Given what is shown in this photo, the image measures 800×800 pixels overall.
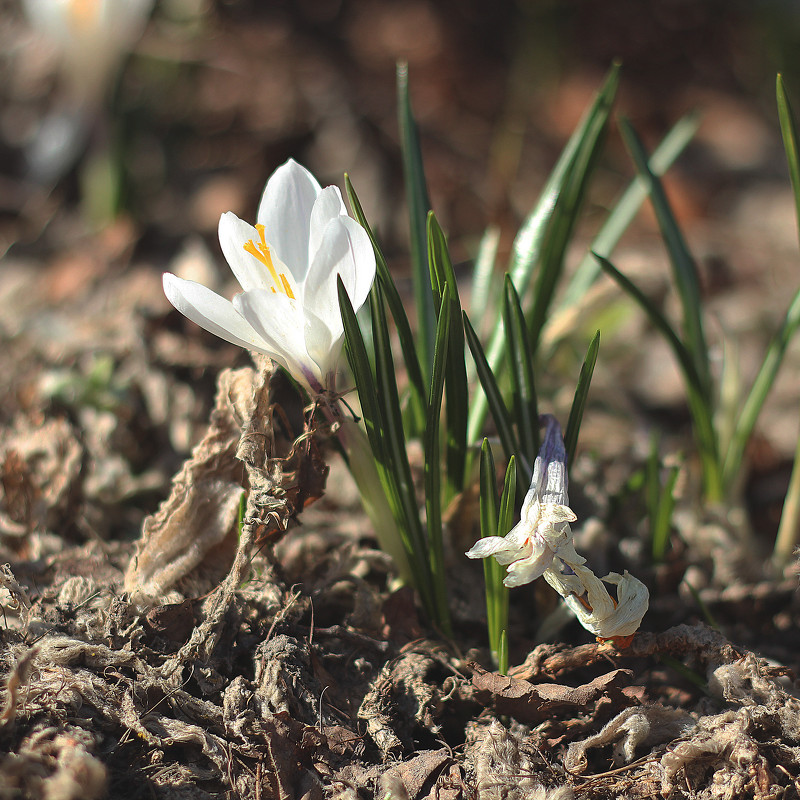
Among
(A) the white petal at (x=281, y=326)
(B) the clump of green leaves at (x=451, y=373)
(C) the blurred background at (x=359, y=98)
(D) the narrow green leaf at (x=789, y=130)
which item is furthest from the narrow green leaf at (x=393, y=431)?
(C) the blurred background at (x=359, y=98)

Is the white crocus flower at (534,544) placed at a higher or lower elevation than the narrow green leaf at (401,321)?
lower

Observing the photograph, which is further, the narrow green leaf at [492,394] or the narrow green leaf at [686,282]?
the narrow green leaf at [686,282]

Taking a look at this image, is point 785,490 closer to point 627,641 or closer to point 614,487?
→ point 614,487

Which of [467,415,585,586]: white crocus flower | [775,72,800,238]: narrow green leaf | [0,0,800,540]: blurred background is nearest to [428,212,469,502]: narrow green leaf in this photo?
[467,415,585,586]: white crocus flower

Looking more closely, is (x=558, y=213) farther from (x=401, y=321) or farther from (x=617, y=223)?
(x=401, y=321)

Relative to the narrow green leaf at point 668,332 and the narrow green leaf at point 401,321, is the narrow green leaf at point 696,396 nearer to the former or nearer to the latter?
the narrow green leaf at point 668,332

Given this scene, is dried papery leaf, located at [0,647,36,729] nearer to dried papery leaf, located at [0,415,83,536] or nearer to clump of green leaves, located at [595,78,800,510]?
dried papery leaf, located at [0,415,83,536]
